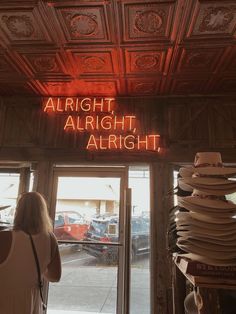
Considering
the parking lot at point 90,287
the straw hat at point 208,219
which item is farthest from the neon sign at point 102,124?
the straw hat at point 208,219

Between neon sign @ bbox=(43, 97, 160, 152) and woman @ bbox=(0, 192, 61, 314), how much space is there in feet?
7.14

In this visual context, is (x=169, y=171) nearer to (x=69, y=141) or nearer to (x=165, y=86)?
(x=165, y=86)

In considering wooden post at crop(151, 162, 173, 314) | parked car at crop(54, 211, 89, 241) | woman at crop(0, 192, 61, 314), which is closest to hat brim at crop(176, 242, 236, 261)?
woman at crop(0, 192, 61, 314)

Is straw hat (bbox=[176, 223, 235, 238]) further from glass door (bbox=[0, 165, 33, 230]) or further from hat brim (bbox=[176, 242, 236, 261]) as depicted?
glass door (bbox=[0, 165, 33, 230])

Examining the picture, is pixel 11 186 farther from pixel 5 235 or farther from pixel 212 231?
pixel 212 231

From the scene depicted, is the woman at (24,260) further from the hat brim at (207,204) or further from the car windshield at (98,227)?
the car windshield at (98,227)

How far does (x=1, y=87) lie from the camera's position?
4.06 meters

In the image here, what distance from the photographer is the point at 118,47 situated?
305 centimetres

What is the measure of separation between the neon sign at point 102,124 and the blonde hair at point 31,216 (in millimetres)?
2032

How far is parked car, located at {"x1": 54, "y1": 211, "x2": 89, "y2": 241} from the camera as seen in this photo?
156 inches

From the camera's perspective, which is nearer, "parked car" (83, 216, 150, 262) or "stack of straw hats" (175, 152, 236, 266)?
"stack of straw hats" (175, 152, 236, 266)

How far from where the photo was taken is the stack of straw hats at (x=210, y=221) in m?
1.12

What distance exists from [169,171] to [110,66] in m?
1.66

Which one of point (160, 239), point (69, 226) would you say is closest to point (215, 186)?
point (160, 239)
